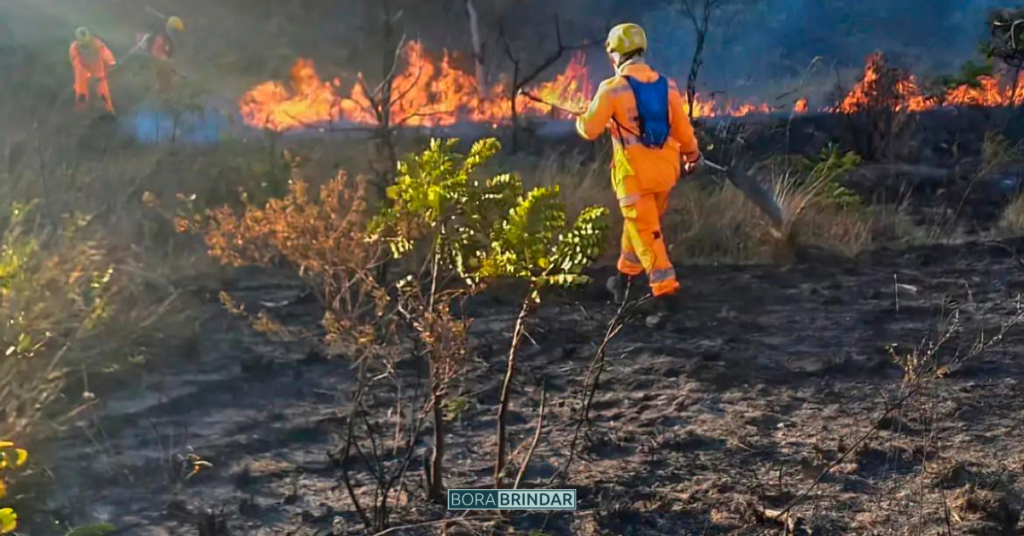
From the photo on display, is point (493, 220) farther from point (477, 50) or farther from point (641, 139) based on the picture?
point (477, 50)

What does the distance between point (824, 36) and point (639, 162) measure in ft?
23.2

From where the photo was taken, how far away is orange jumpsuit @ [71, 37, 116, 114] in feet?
32.8

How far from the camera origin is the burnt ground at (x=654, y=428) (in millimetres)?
3510

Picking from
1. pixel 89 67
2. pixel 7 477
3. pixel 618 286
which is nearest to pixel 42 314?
pixel 7 477

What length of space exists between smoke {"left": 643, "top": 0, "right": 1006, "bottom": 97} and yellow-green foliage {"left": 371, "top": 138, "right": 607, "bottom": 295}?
6.94m

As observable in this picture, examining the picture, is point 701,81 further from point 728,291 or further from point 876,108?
point 728,291

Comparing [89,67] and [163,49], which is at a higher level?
[163,49]

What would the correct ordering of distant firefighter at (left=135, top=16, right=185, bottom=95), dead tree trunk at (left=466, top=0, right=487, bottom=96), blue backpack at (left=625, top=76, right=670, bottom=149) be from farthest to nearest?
dead tree trunk at (left=466, top=0, right=487, bottom=96)
distant firefighter at (left=135, top=16, right=185, bottom=95)
blue backpack at (left=625, top=76, right=670, bottom=149)

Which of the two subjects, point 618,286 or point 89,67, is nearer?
point 618,286

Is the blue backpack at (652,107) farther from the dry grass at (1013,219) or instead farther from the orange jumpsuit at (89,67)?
the orange jumpsuit at (89,67)

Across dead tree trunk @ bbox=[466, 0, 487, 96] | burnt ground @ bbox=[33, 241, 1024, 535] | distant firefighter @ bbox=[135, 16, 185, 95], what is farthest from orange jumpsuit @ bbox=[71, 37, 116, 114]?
burnt ground @ bbox=[33, 241, 1024, 535]

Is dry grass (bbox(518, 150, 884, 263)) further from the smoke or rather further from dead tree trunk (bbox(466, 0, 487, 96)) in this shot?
dead tree trunk (bbox(466, 0, 487, 96))

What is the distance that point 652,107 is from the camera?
4684 millimetres

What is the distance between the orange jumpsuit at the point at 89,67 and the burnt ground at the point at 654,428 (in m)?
4.75
